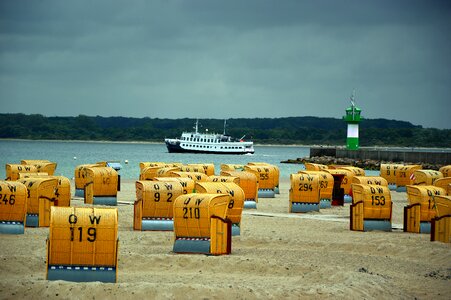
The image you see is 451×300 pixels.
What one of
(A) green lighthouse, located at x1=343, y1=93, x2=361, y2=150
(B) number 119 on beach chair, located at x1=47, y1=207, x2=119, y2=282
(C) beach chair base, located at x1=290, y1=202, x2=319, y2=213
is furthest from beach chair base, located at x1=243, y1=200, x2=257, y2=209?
(A) green lighthouse, located at x1=343, y1=93, x2=361, y2=150

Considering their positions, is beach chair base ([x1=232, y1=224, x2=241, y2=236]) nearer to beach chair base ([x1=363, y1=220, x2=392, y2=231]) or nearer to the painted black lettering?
beach chair base ([x1=363, y1=220, x2=392, y2=231])

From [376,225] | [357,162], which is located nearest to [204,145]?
[357,162]

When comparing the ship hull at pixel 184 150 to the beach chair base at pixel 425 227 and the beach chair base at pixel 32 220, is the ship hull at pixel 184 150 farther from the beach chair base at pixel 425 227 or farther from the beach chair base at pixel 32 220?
the beach chair base at pixel 32 220

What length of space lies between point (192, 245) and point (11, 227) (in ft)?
21.1

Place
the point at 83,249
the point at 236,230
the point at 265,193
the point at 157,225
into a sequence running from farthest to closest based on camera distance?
the point at 265,193 < the point at 157,225 < the point at 236,230 < the point at 83,249

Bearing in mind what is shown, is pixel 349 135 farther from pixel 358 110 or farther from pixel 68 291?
pixel 68 291

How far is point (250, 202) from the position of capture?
127 ft

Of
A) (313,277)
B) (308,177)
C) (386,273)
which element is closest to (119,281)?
(313,277)

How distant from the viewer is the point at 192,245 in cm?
2252

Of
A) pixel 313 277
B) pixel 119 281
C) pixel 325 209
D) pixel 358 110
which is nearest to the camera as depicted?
pixel 119 281

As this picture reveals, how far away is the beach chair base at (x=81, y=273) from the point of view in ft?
59.0

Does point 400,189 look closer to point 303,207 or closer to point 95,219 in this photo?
point 303,207

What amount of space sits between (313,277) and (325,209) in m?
19.7

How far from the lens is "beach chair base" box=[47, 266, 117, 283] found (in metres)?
18.0
